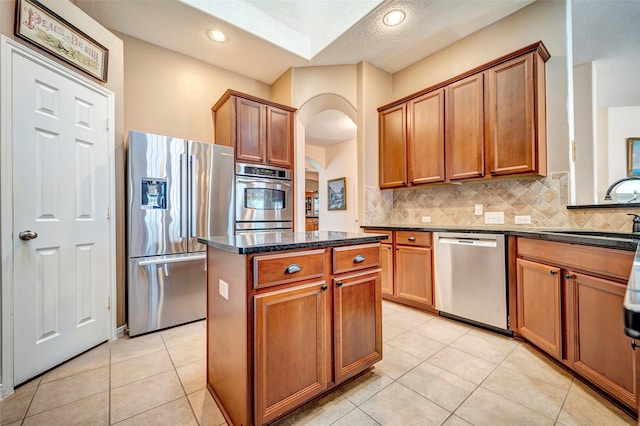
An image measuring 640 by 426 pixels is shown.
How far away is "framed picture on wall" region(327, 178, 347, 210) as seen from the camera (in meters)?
6.38

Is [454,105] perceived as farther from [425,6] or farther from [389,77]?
[389,77]

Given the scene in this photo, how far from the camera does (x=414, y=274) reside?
290 centimetres

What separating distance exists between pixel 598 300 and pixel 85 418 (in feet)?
9.49

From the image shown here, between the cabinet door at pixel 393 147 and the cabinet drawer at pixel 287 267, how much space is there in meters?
2.27

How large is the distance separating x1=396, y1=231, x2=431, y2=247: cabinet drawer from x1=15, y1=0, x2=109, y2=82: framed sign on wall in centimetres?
318

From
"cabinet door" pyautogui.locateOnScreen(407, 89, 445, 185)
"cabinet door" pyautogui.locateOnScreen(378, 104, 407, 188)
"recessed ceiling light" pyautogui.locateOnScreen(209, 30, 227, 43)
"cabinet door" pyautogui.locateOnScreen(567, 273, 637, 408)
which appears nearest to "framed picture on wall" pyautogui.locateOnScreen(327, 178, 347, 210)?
"cabinet door" pyautogui.locateOnScreen(378, 104, 407, 188)

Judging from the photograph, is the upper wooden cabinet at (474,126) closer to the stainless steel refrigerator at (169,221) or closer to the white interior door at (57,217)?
the stainless steel refrigerator at (169,221)

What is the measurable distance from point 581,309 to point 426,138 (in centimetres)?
212

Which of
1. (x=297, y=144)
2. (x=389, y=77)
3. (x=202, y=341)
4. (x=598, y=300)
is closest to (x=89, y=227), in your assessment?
(x=202, y=341)

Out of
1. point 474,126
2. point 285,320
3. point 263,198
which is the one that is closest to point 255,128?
point 263,198

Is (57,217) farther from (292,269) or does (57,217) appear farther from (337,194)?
(337,194)

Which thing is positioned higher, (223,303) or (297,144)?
(297,144)

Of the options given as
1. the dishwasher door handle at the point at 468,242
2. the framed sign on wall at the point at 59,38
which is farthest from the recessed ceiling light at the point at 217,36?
the dishwasher door handle at the point at 468,242

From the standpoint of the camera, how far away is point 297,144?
3.67 metres
